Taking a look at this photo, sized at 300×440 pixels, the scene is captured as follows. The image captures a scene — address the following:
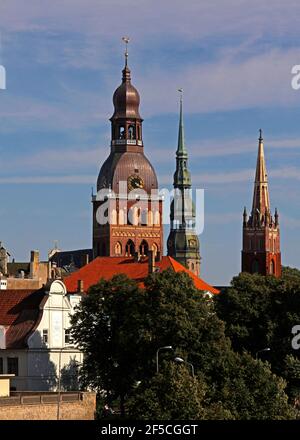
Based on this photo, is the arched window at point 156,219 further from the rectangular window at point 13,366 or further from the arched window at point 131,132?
the rectangular window at point 13,366

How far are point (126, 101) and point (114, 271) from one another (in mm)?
62795

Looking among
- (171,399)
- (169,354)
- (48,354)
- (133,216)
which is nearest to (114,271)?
(48,354)

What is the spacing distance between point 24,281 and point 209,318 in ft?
181

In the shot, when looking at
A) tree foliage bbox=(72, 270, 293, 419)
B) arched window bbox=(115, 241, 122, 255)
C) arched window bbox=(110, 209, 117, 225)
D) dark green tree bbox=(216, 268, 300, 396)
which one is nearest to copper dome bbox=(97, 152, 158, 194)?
arched window bbox=(110, 209, 117, 225)

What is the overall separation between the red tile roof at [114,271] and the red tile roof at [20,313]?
26907mm

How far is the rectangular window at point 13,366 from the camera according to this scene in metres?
91.8

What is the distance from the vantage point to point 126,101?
192m

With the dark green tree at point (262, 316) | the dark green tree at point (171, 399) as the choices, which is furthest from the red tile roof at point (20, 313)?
the dark green tree at point (171, 399)

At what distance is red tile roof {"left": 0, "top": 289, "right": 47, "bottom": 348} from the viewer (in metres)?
92.9

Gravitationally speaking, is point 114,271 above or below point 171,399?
above

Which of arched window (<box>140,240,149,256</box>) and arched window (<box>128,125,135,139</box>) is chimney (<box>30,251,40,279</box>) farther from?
arched window (<box>128,125,135,139</box>)

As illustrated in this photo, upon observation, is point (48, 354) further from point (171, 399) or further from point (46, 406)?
point (171, 399)

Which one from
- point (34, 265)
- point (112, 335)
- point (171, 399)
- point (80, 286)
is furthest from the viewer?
point (34, 265)

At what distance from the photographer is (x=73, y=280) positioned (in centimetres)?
13062
